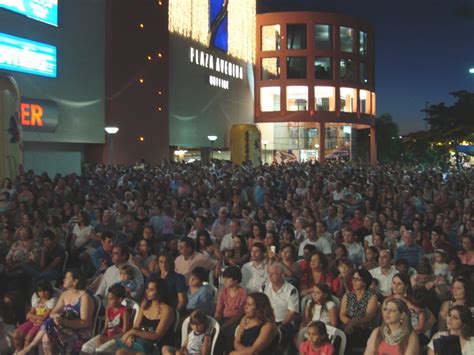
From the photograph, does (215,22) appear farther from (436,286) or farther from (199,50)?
(436,286)

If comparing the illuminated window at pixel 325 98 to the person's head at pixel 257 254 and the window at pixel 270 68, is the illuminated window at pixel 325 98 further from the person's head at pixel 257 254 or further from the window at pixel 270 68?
the person's head at pixel 257 254

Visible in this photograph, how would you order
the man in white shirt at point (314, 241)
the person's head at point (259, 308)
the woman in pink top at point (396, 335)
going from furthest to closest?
the man in white shirt at point (314, 241), the person's head at point (259, 308), the woman in pink top at point (396, 335)

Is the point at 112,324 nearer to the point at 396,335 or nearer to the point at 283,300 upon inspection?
the point at 283,300

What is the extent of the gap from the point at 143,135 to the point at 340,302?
23.2 metres

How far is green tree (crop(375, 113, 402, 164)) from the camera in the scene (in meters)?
64.8

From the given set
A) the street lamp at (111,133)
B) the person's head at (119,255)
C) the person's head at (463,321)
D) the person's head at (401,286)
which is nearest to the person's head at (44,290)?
the person's head at (119,255)

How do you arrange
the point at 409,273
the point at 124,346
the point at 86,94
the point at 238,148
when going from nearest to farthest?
the point at 124,346 < the point at 409,273 < the point at 86,94 < the point at 238,148

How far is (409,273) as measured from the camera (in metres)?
6.75

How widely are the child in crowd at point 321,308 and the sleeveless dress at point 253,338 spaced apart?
0.50 metres

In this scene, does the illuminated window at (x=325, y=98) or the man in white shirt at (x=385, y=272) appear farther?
the illuminated window at (x=325, y=98)

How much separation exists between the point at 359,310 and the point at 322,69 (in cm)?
4126

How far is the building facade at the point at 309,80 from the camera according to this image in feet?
146

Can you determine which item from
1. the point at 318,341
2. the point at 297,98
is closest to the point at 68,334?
the point at 318,341

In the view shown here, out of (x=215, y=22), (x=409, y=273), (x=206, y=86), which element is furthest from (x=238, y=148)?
(x=409, y=273)
